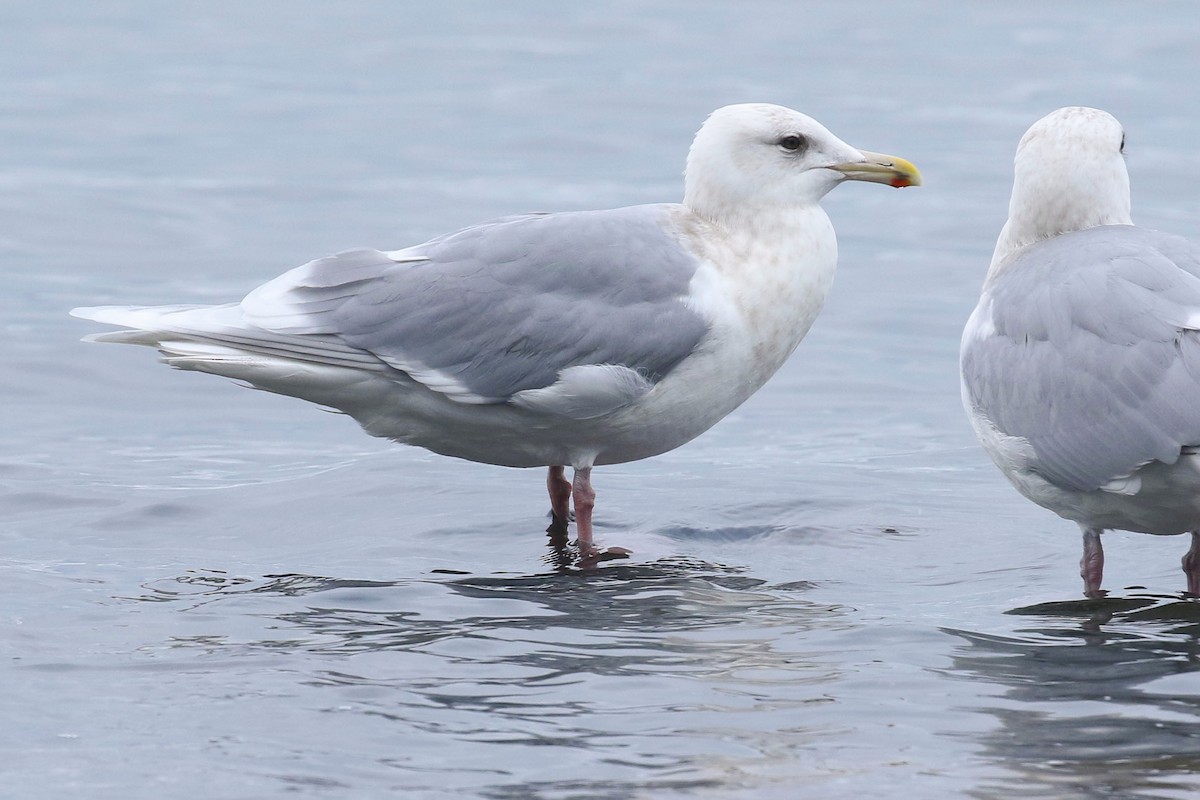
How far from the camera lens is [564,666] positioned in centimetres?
597

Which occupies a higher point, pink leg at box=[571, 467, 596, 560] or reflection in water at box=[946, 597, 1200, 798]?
pink leg at box=[571, 467, 596, 560]

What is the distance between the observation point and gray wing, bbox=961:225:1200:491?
6113 mm

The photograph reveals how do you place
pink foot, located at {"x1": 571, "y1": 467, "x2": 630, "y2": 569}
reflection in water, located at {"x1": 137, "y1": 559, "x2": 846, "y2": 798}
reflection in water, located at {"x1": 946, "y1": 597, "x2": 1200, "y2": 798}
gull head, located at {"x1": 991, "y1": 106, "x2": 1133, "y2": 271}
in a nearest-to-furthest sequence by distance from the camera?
reflection in water, located at {"x1": 946, "y1": 597, "x2": 1200, "y2": 798}, reflection in water, located at {"x1": 137, "y1": 559, "x2": 846, "y2": 798}, gull head, located at {"x1": 991, "y1": 106, "x2": 1133, "y2": 271}, pink foot, located at {"x1": 571, "y1": 467, "x2": 630, "y2": 569}

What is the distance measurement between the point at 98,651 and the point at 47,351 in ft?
22.4

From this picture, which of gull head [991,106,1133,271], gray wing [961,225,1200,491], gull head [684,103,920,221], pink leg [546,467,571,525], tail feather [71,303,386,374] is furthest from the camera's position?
pink leg [546,467,571,525]

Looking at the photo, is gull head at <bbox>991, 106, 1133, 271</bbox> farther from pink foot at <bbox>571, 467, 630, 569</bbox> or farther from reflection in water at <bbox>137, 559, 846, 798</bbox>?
pink foot at <bbox>571, 467, 630, 569</bbox>

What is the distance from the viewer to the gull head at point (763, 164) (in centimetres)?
772

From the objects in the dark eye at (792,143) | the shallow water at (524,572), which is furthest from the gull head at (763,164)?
the shallow water at (524,572)

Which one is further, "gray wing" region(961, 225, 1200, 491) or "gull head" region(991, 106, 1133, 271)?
"gull head" region(991, 106, 1133, 271)

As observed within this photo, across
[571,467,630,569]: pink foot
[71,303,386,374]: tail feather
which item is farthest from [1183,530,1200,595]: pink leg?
[71,303,386,374]: tail feather

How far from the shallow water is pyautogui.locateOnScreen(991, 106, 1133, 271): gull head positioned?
4.47 feet

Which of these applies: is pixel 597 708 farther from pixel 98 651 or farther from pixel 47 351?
pixel 47 351

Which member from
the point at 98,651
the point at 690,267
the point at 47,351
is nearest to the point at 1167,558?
the point at 690,267

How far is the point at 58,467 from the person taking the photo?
31.1 ft
